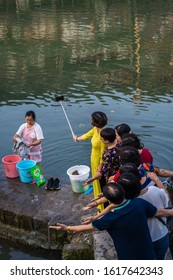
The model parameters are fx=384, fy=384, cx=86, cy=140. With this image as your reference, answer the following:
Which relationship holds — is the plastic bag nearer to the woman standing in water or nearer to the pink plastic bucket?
the pink plastic bucket

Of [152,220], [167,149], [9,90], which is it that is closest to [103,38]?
[9,90]

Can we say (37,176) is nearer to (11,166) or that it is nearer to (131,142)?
(11,166)

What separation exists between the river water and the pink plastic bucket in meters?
1.44

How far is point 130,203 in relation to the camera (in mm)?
4043

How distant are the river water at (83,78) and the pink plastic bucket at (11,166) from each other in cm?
144

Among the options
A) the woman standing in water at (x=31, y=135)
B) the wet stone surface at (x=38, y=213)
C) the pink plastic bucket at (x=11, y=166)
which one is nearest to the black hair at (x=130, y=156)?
the wet stone surface at (x=38, y=213)

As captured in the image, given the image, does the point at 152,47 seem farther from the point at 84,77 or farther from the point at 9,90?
the point at 9,90

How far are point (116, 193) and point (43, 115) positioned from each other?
32.6 feet

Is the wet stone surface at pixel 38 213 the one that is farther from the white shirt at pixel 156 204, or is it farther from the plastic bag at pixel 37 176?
the white shirt at pixel 156 204

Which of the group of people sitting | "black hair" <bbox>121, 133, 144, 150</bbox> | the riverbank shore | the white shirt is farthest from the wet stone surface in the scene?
the white shirt

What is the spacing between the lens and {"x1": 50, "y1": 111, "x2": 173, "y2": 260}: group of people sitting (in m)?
4.02

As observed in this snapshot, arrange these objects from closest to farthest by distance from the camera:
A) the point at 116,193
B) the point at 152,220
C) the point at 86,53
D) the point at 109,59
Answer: the point at 116,193 < the point at 152,220 < the point at 109,59 < the point at 86,53

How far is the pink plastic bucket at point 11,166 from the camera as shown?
25.3 ft

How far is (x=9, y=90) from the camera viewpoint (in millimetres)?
16469
